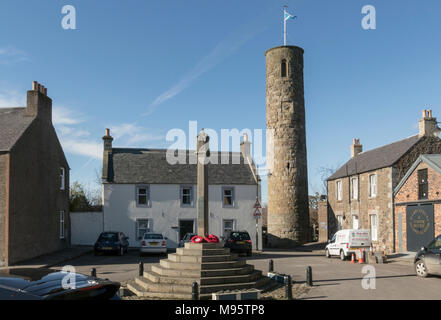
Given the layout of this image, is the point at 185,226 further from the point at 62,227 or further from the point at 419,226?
the point at 419,226

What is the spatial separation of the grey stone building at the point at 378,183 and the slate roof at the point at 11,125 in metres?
23.3

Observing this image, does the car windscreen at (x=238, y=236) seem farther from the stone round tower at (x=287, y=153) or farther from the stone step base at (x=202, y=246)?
the stone step base at (x=202, y=246)

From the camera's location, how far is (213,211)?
33312mm

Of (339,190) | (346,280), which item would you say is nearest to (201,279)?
(346,280)

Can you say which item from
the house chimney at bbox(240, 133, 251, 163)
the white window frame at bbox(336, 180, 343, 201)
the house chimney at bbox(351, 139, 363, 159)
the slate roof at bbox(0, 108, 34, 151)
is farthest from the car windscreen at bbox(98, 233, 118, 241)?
the house chimney at bbox(351, 139, 363, 159)

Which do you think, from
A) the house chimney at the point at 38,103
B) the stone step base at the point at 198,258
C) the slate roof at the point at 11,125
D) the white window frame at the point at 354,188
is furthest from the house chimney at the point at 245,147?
the stone step base at the point at 198,258

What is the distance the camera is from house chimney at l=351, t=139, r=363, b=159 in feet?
126

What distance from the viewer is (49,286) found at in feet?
17.7

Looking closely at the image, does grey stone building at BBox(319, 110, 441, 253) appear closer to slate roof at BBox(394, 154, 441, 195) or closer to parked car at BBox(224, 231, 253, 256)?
slate roof at BBox(394, 154, 441, 195)

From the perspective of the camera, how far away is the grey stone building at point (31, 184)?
20500 millimetres

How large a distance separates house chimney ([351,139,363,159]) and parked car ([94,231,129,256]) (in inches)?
905

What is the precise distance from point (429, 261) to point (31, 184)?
20001 millimetres
